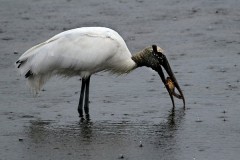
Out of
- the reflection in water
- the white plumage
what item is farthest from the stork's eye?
the reflection in water

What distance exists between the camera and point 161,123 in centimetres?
1066

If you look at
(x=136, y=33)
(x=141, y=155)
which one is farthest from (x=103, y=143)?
(x=136, y=33)

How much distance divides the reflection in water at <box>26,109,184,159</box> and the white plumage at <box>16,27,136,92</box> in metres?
1.00

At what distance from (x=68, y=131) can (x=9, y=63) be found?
432 cm

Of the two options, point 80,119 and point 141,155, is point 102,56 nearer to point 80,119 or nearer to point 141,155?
point 80,119

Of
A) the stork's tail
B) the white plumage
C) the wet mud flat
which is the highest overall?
the white plumage

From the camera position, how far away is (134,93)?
40.2 feet

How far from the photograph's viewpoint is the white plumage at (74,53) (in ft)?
37.6

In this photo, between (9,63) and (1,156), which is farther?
(9,63)

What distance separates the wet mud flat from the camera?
9555 mm

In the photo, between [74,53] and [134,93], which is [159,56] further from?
[74,53]

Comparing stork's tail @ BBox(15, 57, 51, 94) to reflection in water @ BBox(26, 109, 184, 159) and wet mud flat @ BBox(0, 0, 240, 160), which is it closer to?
wet mud flat @ BBox(0, 0, 240, 160)

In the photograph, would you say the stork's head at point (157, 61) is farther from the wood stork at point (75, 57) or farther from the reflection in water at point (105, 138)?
the reflection in water at point (105, 138)

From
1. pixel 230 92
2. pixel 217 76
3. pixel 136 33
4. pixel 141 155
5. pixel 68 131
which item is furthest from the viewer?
pixel 136 33
